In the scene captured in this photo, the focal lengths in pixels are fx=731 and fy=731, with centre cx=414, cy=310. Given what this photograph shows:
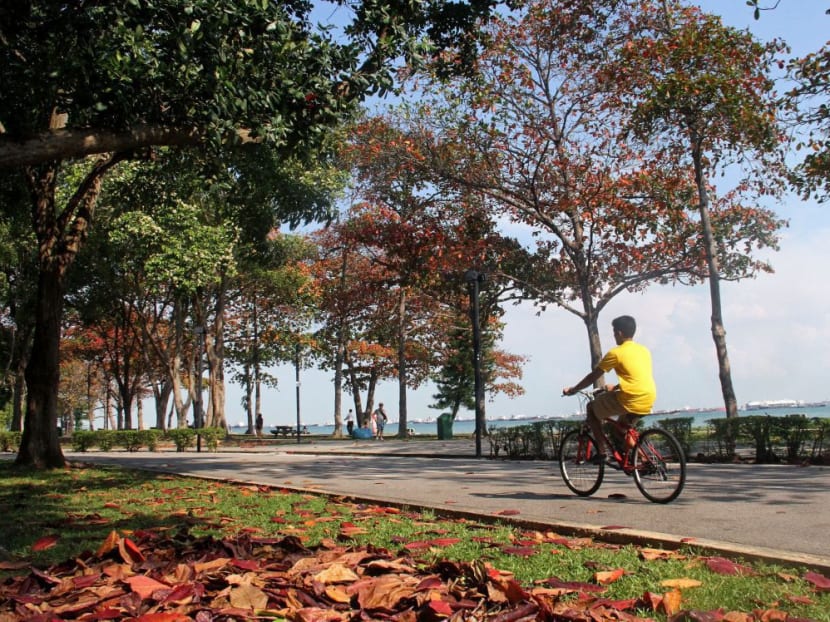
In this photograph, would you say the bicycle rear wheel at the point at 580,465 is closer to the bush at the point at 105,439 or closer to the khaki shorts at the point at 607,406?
the khaki shorts at the point at 607,406

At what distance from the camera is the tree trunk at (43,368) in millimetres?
14234

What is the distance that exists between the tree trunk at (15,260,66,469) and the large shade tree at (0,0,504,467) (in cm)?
450

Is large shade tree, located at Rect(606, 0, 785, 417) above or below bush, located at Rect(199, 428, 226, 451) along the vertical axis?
above

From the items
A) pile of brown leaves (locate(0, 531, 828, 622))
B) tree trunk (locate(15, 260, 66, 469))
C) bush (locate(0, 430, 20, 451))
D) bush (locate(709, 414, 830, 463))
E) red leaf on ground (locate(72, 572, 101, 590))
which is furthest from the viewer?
bush (locate(0, 430, 20, 451))

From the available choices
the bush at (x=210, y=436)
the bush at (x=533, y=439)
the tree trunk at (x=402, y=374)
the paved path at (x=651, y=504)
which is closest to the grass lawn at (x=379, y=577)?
the paved path at (x=651, y=504)

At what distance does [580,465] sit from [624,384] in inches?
53.1

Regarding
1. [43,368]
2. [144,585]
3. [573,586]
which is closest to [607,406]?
[573,586]

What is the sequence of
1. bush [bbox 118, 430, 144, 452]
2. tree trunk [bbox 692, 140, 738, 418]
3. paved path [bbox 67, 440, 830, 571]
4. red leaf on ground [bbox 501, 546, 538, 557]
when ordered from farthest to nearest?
bush [bbox 118, 430, 144, 452] → tree trunk [bbox 692, 140, 738, 418] → paved path [bbox 67, 440, 830, 571] → red leaf on ground [bbox 501, 546, 538, 557]

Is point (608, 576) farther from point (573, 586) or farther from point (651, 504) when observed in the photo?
point (651, 504)

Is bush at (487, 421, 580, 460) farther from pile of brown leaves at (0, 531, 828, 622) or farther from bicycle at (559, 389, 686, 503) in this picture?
pile of brown leaves at (0, 531, 828, 622)

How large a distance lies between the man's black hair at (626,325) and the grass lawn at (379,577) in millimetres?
3123

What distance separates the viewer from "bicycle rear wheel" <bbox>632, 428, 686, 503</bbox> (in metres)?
7.70

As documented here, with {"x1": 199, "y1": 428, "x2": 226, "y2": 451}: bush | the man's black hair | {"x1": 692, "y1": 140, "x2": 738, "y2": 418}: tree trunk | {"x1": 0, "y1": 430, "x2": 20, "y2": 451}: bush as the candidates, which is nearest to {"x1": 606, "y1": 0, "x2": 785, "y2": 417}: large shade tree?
{"x1": 692, "y1": 140, "x2": 738, "y2": 418}: tree trunk

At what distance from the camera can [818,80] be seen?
486 inches
